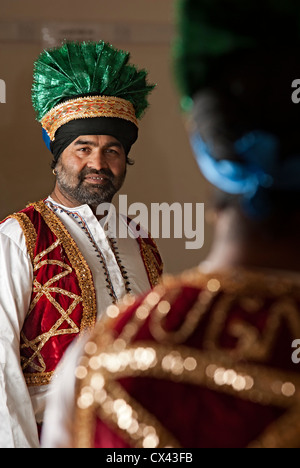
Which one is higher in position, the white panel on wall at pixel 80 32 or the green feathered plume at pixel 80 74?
the white panel on wall at pixel 80 32

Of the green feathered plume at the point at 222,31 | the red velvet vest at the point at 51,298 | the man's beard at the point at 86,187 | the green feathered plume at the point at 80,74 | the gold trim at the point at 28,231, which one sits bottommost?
the red velvet vest at the point at 51,298

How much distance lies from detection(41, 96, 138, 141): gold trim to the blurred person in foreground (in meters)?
1.64

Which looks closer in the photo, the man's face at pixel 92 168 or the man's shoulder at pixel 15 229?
the man's shoulder at pixel 15 229

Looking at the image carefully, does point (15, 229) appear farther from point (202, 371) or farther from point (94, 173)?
point (202, 371)

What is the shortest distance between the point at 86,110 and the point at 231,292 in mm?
1744

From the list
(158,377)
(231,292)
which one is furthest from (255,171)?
(158,377)

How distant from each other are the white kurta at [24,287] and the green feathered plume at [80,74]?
1.28 ft

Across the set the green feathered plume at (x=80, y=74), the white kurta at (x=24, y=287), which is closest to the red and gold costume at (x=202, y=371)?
the white kurta at (x=24, y=287)

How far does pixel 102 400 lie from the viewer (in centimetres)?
88

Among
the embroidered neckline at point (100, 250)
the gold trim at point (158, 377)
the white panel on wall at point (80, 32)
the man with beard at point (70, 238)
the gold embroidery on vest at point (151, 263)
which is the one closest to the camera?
the gold trim at point (158, 377)

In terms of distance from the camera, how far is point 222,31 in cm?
84

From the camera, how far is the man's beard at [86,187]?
250 centimetres

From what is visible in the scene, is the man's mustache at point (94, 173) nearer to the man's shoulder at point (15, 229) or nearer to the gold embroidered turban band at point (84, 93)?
the gold embroidered turban band at point (84, 93)
